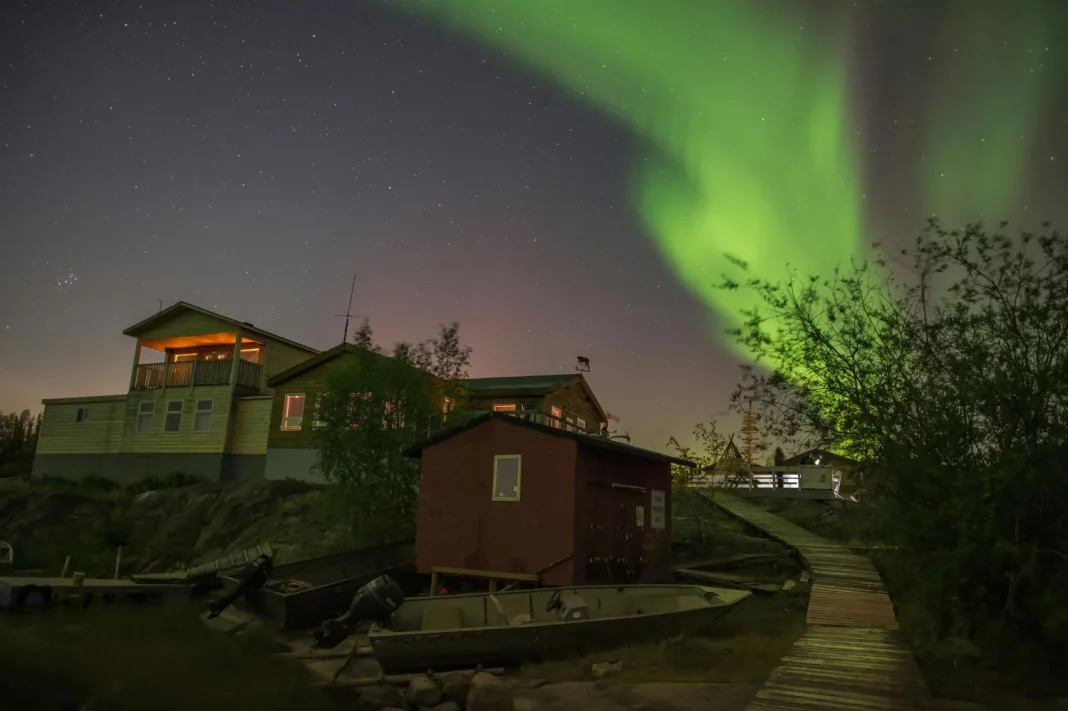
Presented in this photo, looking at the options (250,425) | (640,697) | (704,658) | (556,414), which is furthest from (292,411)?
(640,697)

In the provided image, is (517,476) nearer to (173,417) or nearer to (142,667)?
(142,667)

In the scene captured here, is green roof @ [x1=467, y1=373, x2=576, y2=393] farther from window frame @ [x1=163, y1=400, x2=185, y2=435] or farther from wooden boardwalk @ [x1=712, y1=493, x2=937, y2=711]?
wooden boardwalk @ [x1=712, y1=493, x2=937, y2=711]

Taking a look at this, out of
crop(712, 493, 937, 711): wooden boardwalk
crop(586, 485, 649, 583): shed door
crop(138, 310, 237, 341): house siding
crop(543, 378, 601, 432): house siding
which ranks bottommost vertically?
crop(712, 493, 937, 711): wooden boardwalk

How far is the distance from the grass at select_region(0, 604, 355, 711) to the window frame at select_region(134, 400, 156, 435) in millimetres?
20433

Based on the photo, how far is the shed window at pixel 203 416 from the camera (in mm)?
34938

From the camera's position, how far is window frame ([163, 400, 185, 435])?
35.6m

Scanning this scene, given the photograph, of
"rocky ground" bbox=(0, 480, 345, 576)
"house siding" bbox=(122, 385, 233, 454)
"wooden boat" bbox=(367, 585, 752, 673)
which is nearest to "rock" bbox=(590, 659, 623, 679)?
"wooden boat" bbox=(367, 585, 752, 673)

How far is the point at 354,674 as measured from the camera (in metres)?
12.9

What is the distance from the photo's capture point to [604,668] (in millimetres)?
11633

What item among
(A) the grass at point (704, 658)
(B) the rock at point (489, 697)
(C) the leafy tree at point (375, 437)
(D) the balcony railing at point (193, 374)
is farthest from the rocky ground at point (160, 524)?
(B) the rock at point (489, 697)

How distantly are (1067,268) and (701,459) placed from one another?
50.3 feet

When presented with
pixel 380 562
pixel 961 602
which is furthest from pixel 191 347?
pixel 961 602

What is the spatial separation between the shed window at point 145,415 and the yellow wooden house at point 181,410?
0.17ft

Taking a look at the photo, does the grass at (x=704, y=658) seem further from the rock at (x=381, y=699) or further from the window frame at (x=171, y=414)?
the window frame at (x=171, y=414)
